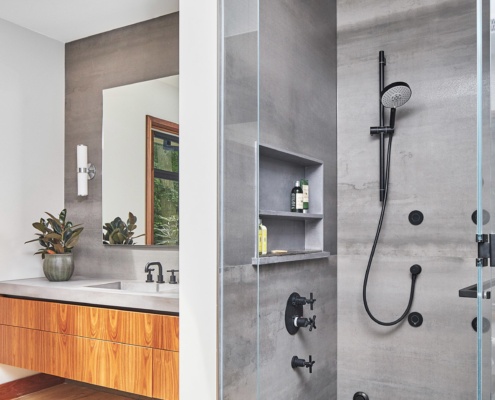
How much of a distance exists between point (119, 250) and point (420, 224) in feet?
6.34

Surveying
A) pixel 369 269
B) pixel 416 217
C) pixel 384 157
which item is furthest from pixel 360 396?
pixel 384 157

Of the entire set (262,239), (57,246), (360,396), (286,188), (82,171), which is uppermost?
(82,171)

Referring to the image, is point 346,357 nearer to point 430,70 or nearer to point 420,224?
point 420,224

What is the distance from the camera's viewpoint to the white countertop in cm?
222

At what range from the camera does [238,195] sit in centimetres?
172

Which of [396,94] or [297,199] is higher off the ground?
[396,94]

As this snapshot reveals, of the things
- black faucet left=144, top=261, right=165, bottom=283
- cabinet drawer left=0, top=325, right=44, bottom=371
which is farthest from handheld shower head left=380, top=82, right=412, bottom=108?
cabinet drawer left=0, top=325, right=44, bottom=371

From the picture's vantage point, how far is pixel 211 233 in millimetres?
1780

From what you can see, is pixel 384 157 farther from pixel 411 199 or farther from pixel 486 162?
pixel 486 162

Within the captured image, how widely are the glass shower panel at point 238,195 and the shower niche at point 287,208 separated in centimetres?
22

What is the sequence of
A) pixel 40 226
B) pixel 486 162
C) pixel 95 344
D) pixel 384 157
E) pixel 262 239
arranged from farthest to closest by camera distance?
pixel 40 226, pixel 384 157, pixel 95 344, pixel 262 239, pixel 486 162

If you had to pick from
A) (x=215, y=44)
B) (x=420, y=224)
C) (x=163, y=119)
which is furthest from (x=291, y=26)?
(x=420, y=224)

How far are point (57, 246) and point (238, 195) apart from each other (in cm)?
187

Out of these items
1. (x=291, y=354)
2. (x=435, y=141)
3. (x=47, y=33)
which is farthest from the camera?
(x=47, y=33)
